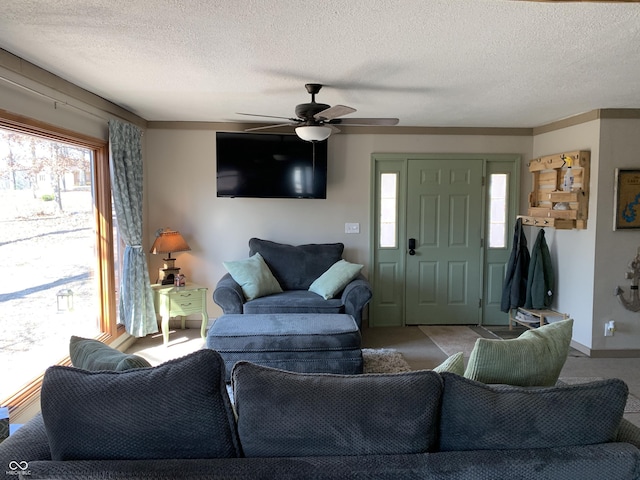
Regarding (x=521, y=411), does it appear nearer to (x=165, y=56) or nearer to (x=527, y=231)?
(x=165, y=56)

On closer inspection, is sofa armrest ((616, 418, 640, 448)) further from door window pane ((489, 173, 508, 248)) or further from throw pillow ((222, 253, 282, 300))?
door window pane ((489, 173, 508, 248))

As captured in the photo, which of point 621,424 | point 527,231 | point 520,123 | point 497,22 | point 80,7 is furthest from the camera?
point 527,231

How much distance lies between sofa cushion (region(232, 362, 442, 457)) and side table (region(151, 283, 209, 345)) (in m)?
3.30

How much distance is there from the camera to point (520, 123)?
4.89m

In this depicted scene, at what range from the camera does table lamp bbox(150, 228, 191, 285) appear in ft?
15.1

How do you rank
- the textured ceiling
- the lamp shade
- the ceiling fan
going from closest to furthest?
the textured ceiling → the ceiling fan → the lamp shade

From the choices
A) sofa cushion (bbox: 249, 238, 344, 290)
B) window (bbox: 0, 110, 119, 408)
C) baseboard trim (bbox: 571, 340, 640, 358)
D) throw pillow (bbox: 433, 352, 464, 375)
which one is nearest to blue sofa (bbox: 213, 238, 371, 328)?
sofa cushion (bbox: 249, 238, 344, 290)

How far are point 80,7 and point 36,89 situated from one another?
47.8 inches

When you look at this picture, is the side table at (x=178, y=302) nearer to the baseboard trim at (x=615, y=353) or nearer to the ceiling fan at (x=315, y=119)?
the ceiling fan at (x=315, y=119)

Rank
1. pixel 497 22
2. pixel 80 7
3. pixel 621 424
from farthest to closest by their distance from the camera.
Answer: pixel 497 22
pixel 80 7
pixel 621 424

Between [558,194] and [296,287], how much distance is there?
2845 millimetres

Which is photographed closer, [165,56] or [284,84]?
[165,56]

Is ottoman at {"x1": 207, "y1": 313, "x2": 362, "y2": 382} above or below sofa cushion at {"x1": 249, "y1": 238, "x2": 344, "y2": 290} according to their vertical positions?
below

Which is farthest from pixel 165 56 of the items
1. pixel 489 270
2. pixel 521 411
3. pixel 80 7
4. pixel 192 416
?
pixel 489 270
